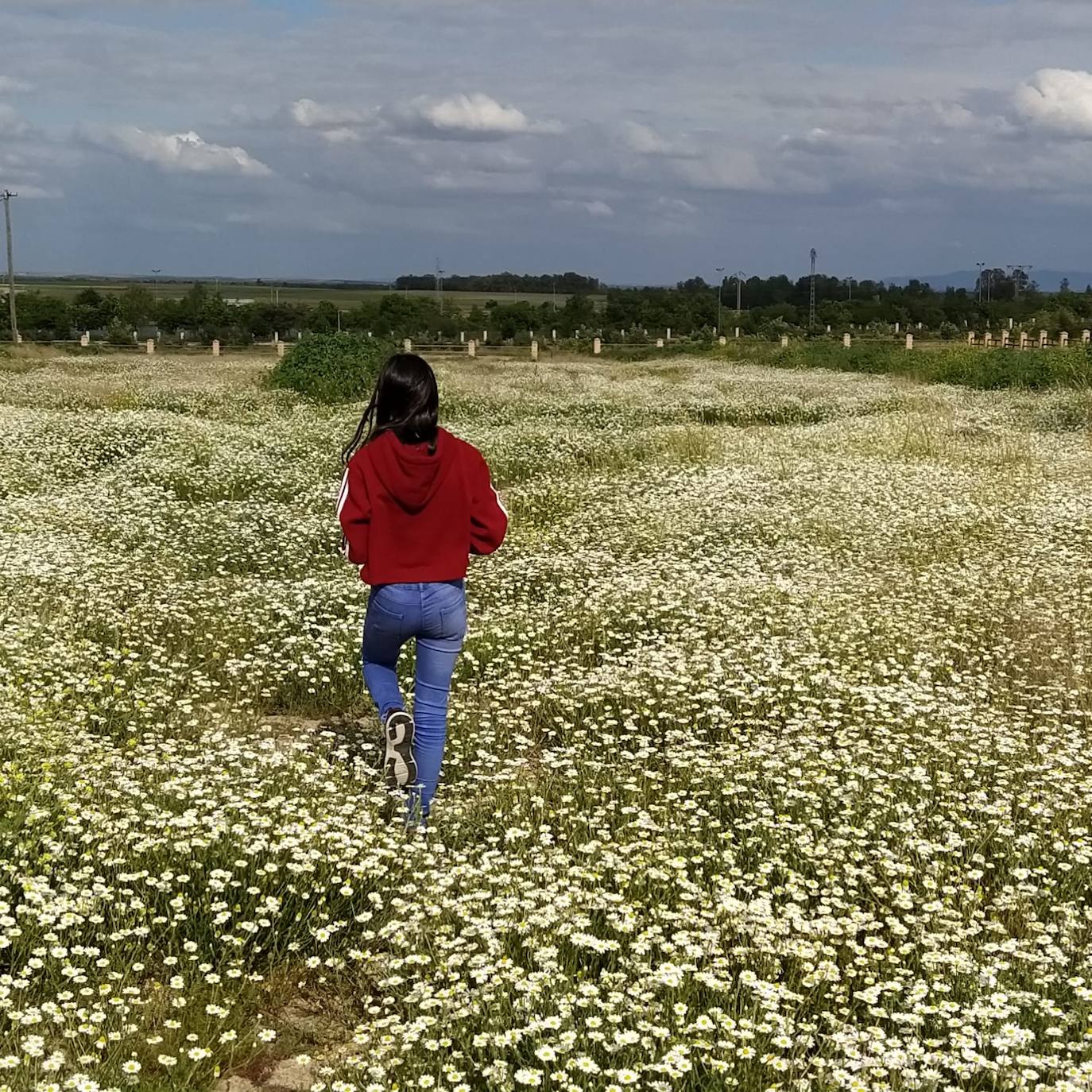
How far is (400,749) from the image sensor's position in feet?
19.0

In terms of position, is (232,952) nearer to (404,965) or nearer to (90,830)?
(404,965)

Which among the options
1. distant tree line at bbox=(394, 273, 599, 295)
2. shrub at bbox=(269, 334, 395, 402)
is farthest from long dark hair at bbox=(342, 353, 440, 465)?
distant tree line at bbox=(394, 273, 599, 295)

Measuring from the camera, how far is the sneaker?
5773 millimetres

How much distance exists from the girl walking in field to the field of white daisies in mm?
391

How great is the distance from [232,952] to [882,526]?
9954mm

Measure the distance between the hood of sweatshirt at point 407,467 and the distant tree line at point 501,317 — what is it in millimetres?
56797

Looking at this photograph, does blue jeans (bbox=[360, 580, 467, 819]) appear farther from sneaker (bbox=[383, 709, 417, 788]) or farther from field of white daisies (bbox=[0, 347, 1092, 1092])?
field of white daisies (bbox=[0, 347, 1092, 1092])

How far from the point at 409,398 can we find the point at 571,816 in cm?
216

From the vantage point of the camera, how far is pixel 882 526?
13.0 meters

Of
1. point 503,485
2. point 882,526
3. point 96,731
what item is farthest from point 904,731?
point 503,485

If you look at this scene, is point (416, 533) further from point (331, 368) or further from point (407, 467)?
point (331, 368)

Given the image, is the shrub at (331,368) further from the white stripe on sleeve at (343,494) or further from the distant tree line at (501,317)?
the distant tree line at (501,317)

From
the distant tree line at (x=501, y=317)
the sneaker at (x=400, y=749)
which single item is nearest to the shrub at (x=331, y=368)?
the sneaker at (x=400, y=749)

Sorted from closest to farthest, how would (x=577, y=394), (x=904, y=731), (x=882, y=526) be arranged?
(x=904, y=731) → (x=882, y=526) → (x=577, y=394)
